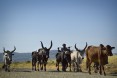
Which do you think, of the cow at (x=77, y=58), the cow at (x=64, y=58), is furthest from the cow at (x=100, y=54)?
the cow at (x=64, y=58)

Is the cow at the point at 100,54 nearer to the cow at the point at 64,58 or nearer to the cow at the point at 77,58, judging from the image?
the cow at the point at 77,58

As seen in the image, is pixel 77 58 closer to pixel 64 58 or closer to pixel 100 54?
pixel 64 58

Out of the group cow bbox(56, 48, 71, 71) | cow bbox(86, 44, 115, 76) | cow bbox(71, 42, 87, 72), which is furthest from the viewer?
cow bbox(56, 48, 71, 71)

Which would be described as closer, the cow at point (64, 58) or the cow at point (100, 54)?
the cow at point (100, 54)

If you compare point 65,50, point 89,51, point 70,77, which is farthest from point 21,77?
point 65,50

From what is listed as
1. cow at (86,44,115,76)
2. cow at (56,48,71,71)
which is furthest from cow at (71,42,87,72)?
cow at (86,44,115,76)

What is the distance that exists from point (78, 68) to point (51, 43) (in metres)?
4.12

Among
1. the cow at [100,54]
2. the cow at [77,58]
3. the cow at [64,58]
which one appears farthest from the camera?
the cow at [64,58]

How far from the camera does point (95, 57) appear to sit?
78.2 feet

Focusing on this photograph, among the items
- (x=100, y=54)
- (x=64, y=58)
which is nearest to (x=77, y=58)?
(x=64, y=58)

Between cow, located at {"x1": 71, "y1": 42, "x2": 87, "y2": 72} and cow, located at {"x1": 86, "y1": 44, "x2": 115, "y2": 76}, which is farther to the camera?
cow, located at {"x1": 71, "y1": 42, "x2": 87, "y2": 72}

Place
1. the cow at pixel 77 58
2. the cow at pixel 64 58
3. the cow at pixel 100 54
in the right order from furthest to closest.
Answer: the cow at pixel 64 58, the cow at pixel 77 58, the cow at pixel 100 54

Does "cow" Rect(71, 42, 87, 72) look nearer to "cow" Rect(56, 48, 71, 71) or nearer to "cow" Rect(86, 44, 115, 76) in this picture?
"cow" Rect(56, 48, 71, 71)

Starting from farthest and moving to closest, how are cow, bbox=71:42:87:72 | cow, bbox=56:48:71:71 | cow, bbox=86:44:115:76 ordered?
cow, bbox=56:48:71:71, cow, bbox=71:42:87:72, cow, bbox=86:44:115:76
